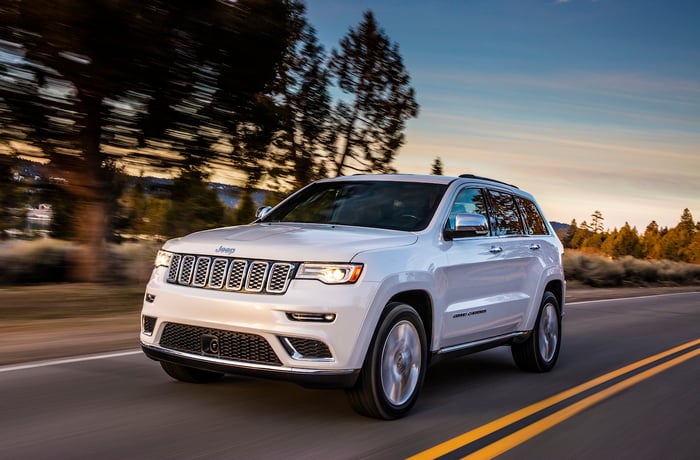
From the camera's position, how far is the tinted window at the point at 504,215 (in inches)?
302

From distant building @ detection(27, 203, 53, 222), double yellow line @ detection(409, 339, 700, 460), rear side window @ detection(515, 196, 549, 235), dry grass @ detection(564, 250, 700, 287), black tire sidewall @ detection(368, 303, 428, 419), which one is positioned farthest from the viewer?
dry grass @ detection(564, 250, 700, 287)

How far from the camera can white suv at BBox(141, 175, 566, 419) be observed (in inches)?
211

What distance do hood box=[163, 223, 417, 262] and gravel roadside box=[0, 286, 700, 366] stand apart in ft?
8.77

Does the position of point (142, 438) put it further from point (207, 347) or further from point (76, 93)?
point (76, 93)

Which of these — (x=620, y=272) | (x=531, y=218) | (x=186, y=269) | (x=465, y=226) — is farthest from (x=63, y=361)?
(x=620, y=272)

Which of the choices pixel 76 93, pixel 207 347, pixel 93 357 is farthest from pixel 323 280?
pixel 76 93

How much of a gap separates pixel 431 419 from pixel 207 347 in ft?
5.53

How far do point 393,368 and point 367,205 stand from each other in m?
1.61

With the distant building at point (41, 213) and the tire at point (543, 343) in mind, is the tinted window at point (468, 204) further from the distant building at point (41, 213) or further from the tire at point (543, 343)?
the distant building at point (41, 213)

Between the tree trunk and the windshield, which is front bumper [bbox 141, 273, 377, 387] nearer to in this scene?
the windshield

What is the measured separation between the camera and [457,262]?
21.6 feet

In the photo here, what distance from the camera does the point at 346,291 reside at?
538cm

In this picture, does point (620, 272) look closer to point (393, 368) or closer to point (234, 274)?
point (393, 368)

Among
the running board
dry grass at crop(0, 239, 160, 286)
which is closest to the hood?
the running board
